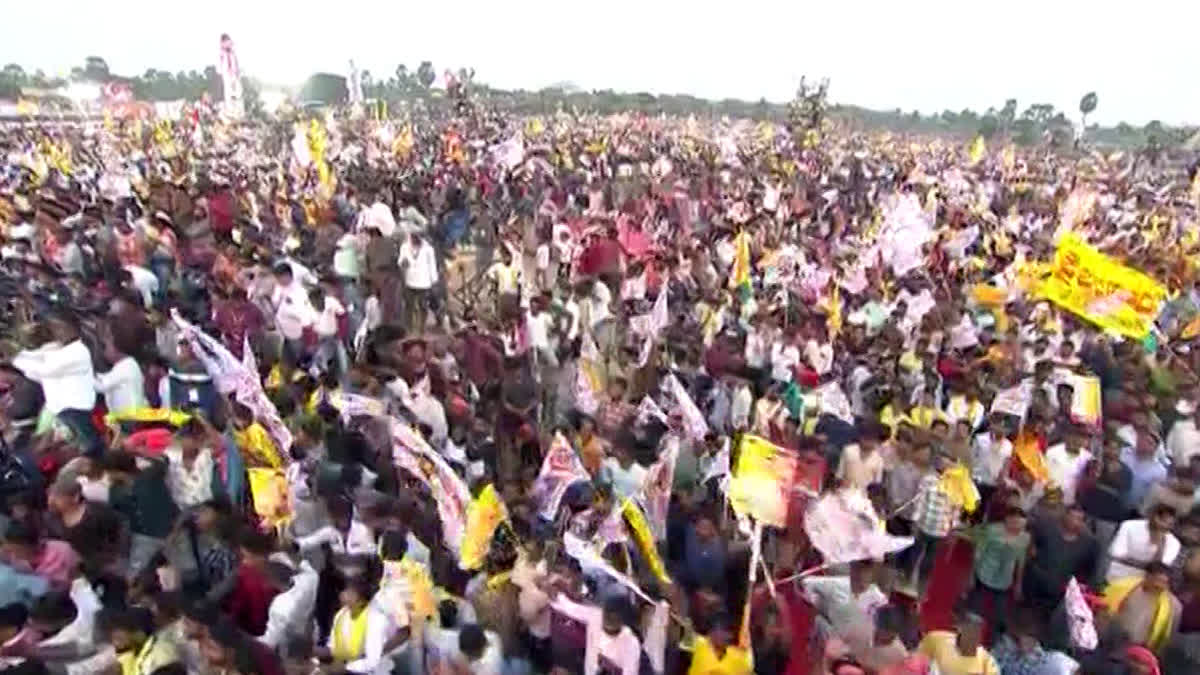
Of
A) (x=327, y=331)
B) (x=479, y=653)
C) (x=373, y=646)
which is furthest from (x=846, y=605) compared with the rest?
(x=327, y=331)

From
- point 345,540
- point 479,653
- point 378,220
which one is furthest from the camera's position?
point 378,220

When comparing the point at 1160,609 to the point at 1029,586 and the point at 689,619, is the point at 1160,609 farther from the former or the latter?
the point at 689,619

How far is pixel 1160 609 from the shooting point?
523 cm

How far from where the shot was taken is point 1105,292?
917 centimetres

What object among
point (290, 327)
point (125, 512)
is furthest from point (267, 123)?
point (125, 512)

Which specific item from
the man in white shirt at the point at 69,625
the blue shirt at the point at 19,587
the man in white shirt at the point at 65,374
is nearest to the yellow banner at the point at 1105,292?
the man in white shirt at the point at 65,374

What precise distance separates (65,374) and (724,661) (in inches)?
181

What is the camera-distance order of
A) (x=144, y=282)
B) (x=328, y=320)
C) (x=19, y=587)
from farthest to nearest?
(x=144, y=282), (x=328, y=320), (x=19, y=587)

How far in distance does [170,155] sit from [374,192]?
30.5 feet

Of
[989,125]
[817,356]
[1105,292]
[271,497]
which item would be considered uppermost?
[1105,292]

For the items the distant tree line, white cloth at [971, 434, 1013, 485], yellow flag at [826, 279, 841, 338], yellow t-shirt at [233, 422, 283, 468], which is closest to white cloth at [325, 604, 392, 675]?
yellow t-shirt at [233, 422, 283, 468]

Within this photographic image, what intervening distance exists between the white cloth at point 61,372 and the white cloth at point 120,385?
156mm

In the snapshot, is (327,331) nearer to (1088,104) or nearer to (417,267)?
(417,267)

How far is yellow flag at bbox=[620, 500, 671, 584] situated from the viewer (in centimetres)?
538
